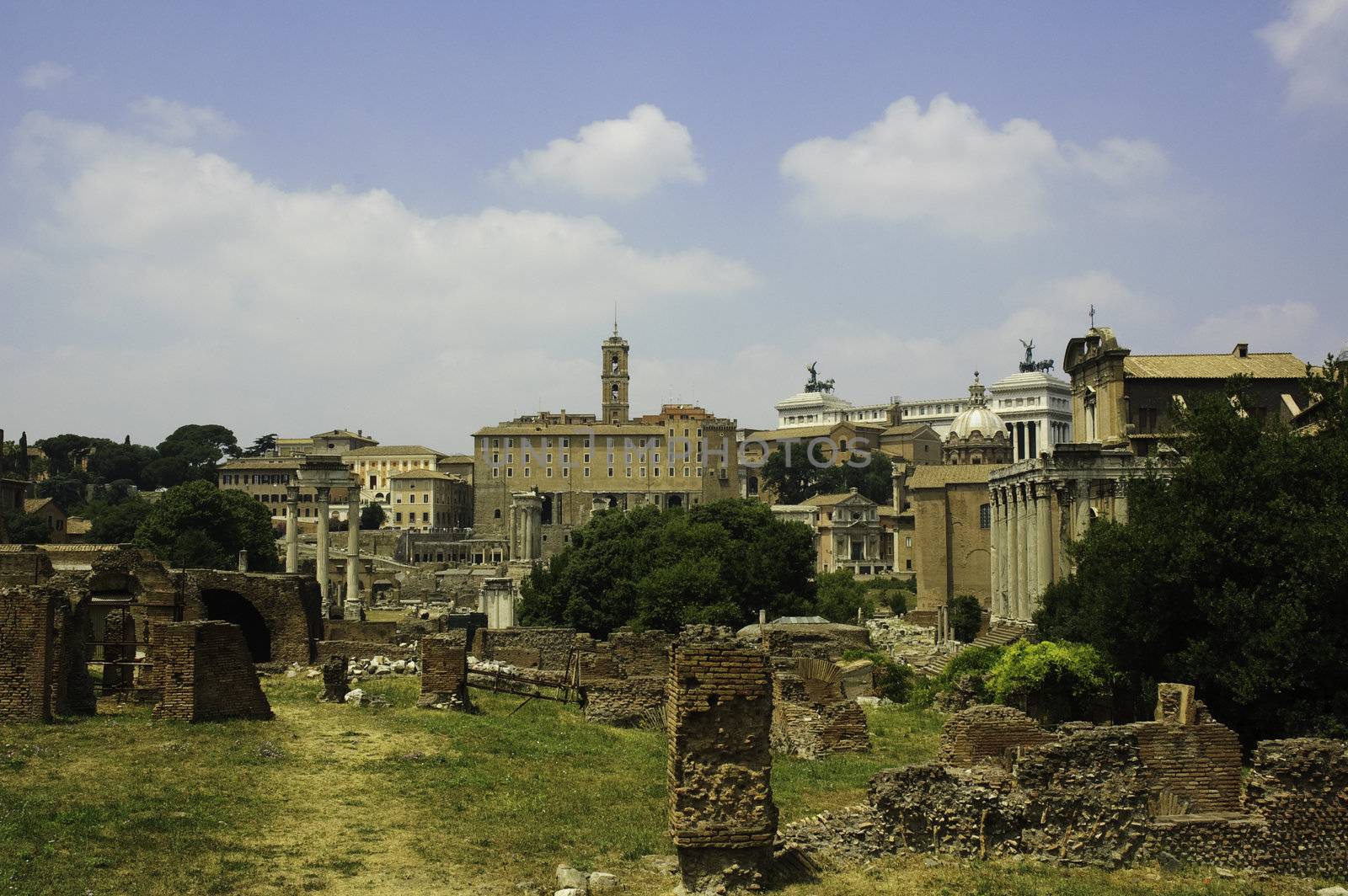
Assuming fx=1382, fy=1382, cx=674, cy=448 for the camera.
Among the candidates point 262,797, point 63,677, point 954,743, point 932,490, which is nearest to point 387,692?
point 63,677

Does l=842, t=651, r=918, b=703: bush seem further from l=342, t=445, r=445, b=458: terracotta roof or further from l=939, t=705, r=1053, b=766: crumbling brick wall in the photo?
l=342, t=445, r=445, b=458: terracotta roof

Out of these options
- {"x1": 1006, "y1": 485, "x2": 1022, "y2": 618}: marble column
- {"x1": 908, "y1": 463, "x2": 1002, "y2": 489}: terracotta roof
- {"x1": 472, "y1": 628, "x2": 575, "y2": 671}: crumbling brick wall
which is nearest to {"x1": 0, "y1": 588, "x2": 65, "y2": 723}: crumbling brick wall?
{"x1": 472, "y1": 628, "x2": 575, "y2": 671}: crumbling brick wall

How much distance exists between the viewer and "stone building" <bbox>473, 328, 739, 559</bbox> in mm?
139250

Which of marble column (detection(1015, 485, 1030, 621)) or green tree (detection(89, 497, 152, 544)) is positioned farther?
green tree (detection(89, 497, 152, 544))

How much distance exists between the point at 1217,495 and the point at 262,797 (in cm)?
1565

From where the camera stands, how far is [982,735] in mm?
15969

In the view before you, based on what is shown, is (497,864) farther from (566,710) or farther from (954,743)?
(566,710)

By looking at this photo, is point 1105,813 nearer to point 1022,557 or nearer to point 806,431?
point 1022,557

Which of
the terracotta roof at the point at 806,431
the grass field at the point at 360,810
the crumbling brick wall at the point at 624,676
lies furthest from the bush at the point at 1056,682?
the terracotta roof at the point at 806,431

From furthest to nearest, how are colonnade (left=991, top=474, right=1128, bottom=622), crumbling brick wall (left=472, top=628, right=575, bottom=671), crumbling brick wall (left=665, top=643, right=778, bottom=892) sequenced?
1. colonnade (left=991, top=474, right=1128, bottom=622)
2. crumbling brick wall (left=472, top=628, right=575, bottom=671)
3. crumbling brick wall (left=665, top=643, right=778, bottom=892)

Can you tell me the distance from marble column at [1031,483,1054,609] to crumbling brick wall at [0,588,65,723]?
37.6 metres

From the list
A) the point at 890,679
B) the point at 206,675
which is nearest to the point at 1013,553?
the point at 890,679

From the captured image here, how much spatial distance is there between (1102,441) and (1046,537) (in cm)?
510

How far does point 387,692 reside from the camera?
24328 millimetres
